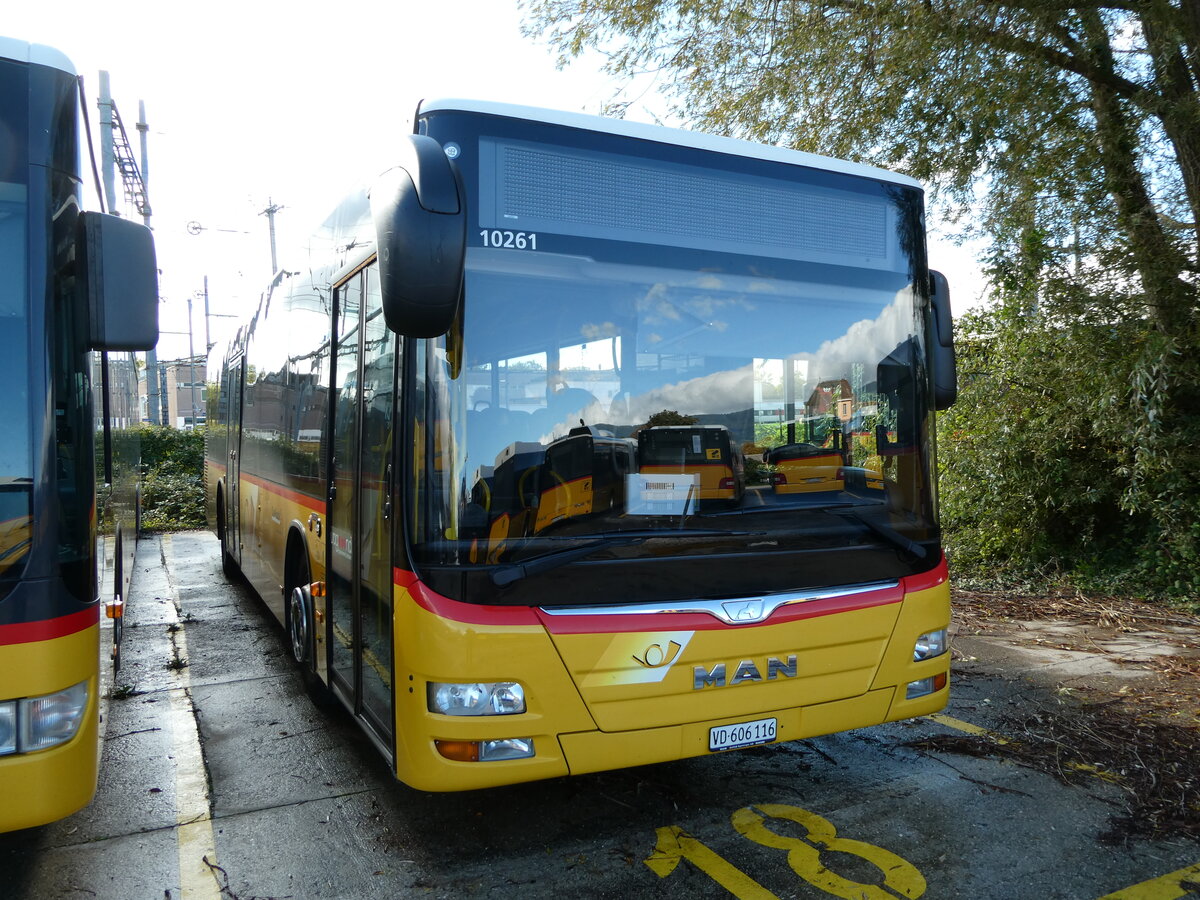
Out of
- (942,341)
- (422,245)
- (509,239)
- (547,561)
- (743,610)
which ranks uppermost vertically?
(509,239)

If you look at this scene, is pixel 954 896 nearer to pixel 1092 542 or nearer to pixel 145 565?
pixel 1092 542

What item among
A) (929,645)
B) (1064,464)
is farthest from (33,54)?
(1064,464)

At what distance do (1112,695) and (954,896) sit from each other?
3.26 meters

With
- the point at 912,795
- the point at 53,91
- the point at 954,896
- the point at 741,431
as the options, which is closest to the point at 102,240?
the point at 53,91

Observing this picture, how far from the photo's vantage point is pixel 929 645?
4246mm

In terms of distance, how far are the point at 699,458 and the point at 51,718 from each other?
2.49 meters

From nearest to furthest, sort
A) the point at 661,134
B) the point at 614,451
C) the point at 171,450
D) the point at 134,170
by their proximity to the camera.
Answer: the point at 614,451 → the point at 661,134 → the point at 171,450 → the point at 134,170

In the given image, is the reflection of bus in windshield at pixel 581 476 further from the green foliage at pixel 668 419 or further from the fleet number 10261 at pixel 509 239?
the fleet number 10261 at pixel 509 239

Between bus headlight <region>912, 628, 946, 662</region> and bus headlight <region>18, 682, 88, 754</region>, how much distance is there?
3.39m

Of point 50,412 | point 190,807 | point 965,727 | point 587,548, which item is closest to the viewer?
point 50,412

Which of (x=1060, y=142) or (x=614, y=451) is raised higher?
(x=1060, y=142)

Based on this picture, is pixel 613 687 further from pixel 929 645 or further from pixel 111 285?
pixel 111 285

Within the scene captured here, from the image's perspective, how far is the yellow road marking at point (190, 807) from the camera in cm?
361

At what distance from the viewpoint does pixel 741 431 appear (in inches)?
153
